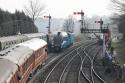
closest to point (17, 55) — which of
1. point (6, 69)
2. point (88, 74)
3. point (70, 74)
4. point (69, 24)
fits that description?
point (6, 69)

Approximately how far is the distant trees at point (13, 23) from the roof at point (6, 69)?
42866 millimetres

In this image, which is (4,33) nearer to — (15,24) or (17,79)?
(15,24)

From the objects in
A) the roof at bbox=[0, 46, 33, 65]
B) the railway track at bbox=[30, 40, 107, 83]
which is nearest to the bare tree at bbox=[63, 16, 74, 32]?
the railway track at bbox=[30, 40, 107, 83]

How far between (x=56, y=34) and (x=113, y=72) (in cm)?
2138

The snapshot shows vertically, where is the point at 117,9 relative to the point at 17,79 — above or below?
above

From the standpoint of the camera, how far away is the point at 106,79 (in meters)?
30.5

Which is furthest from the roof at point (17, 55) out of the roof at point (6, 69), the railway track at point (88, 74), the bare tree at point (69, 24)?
the bare tree at point (69, 24)

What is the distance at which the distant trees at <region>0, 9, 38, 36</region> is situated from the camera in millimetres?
63806

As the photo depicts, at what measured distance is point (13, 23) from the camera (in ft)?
226

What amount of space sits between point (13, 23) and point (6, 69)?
171 ft

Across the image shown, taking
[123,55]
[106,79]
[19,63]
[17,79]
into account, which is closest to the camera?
[17,79]

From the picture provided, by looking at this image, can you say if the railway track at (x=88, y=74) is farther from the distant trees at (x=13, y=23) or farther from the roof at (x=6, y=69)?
the distant trees at (x=13, y=23)

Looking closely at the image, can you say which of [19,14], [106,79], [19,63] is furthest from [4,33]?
[19,63]

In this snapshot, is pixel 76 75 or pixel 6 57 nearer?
pixel 6 57
